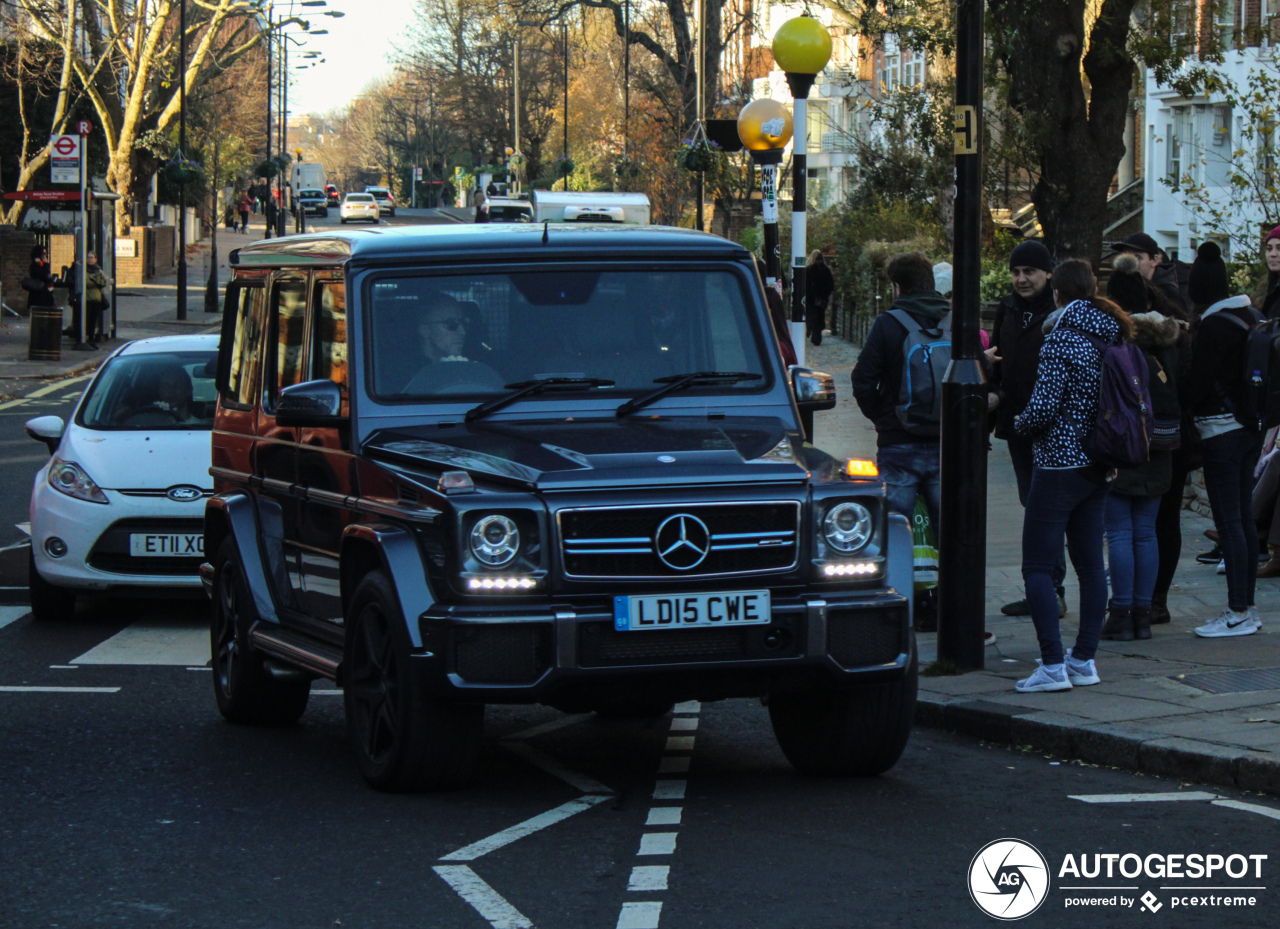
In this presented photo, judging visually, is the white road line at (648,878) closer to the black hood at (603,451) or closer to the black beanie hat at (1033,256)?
the black hood at (603,451)

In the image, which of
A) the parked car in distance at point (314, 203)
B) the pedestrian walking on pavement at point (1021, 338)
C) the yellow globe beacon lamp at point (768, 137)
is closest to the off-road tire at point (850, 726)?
the pedestrian walking on pavement at point (1021, 338)

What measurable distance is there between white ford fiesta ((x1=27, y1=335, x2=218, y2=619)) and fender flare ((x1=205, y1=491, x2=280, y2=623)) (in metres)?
1.94

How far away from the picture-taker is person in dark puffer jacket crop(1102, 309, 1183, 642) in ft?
31.0

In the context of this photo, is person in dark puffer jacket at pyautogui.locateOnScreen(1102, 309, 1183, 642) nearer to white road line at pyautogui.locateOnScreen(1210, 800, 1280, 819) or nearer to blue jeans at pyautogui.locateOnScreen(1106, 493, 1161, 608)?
blue jeans at pyautogui.locateOnScreen(1106, 493, 1161, 608)

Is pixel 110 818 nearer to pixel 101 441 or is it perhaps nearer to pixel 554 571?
pixel 554 571

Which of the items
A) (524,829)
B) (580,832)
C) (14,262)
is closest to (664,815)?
(580,832)

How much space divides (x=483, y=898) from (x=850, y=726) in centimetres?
184

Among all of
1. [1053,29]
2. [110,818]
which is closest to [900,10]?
[1053,29]

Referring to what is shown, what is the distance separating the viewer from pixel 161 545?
1049 cm

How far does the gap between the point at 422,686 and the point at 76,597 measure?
582 centimetres

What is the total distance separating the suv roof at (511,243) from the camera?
715 centimetres

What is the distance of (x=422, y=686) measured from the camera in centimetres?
609

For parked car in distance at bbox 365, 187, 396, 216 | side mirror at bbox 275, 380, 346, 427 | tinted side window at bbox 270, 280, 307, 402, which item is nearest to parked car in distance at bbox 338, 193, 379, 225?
parked car in distance at bbox 365, 187, 396, 216

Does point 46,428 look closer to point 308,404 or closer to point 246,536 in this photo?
point 246,536
